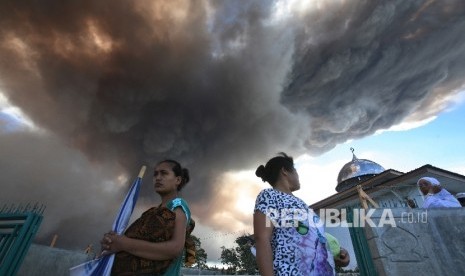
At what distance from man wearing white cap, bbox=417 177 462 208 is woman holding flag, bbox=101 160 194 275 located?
4.66 metres

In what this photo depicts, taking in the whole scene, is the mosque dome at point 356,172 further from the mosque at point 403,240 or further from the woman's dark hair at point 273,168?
the woman's dark hair at point 273,168

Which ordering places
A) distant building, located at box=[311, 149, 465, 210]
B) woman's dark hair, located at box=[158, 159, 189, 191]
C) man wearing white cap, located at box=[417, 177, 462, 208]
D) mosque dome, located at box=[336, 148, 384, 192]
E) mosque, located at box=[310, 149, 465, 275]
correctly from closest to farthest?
woman's dark hair, located at box=[158, 159, 189, 191] → mosque, located at box=[310, 149, 465, 275] → man wearing white cap, located at box=[417, 177, 462, 208] → distant building, located at box=[311, 149, 465, 210] → mosque dome, located at box=[336, 148, 384, 192]

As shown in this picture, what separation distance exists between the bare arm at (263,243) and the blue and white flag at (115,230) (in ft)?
3.22

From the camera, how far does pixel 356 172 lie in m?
22.3

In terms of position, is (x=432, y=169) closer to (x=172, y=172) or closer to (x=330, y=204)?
(x=330, y=204)

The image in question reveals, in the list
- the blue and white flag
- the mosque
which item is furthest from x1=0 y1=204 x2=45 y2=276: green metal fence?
the mosque

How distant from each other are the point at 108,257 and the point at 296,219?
54.0 inches

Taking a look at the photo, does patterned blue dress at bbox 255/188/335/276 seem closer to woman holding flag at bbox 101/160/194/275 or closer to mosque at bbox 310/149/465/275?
woman holding flag at bbox 101/160/194/275

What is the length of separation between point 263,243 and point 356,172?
2327 cm

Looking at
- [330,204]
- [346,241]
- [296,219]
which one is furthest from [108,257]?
[346,241]

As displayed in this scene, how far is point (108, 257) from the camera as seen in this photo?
1.62 metres

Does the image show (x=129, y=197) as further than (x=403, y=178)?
No

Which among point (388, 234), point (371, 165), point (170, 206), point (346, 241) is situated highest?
point (371, 165)

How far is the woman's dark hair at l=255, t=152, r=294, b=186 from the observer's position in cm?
253
